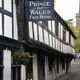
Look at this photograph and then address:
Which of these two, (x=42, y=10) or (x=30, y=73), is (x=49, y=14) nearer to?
(x=42, y=10)

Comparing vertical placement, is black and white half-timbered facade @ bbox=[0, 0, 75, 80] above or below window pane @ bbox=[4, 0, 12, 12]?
below

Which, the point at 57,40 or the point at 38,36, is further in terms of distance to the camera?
the point at 57,40

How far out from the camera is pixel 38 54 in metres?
26.6

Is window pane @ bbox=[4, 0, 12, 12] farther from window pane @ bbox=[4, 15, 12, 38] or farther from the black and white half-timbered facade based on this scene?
window pane @ bbox=[4, 15, 12, 38]

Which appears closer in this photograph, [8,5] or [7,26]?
[7,26]

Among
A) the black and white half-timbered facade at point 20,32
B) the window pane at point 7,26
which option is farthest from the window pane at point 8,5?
the window pane at point 7,26

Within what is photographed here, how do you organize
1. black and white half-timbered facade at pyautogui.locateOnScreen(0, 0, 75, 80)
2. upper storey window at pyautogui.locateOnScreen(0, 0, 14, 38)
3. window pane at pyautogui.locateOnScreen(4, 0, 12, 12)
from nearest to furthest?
upper storey window at pyautogui.locateOnScreen(0, 0, 14, 38) < black and white half-timbered facade at pyautogui.locateOnScreen(0, 0, 75, 80) < window pane at pyautogui.locateOnScreen(4, 0, 12, 12)

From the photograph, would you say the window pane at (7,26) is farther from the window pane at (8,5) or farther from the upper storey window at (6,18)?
the window pane at (8,5)

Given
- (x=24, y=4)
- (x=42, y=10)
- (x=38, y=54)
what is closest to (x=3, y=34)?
(x=42, y=10)

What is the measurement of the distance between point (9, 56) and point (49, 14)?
101 inches

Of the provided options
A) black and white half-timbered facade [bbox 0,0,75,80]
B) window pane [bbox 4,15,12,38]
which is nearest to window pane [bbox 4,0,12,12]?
black and white half-timbered facade [bbox 0,0,75,80]

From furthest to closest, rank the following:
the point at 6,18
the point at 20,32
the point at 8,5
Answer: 1. the point at 20,32
2. the point at 8,5
3. the point at 6,18

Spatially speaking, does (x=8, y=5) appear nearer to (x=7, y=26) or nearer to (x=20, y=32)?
(x=7, y=26)

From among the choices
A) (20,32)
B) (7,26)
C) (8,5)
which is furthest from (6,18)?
(20,32)
